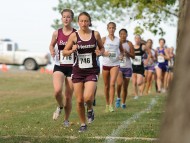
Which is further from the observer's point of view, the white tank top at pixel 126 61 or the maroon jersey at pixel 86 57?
the white tank top at pixel 126 61

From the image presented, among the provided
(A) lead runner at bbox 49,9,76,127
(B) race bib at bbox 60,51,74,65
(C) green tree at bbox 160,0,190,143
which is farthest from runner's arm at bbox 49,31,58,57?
(C) green tree at bbox 160,0,190,143

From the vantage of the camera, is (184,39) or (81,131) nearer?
(184,39)

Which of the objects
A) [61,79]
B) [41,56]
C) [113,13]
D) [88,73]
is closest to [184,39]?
[88,73]

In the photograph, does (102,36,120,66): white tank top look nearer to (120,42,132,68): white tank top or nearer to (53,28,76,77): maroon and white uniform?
(120,42,132,68): white tank top

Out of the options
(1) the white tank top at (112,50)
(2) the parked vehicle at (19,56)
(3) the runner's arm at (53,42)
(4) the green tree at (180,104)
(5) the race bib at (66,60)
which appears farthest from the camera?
(2) the parked vehicle at (19,56)

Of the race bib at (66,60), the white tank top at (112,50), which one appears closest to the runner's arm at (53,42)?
the race bib at (66,60)

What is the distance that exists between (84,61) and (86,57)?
0.07 metres

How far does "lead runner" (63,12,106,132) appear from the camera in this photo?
444 inches

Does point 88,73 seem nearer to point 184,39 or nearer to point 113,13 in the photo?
point 184,39

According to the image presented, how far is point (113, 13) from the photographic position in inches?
2584

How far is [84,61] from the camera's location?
11.4 metres

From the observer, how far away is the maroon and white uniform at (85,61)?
447 inches

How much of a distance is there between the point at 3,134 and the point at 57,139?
1.31 m

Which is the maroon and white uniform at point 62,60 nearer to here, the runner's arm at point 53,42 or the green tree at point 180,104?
the runner's arm at point 53,42
